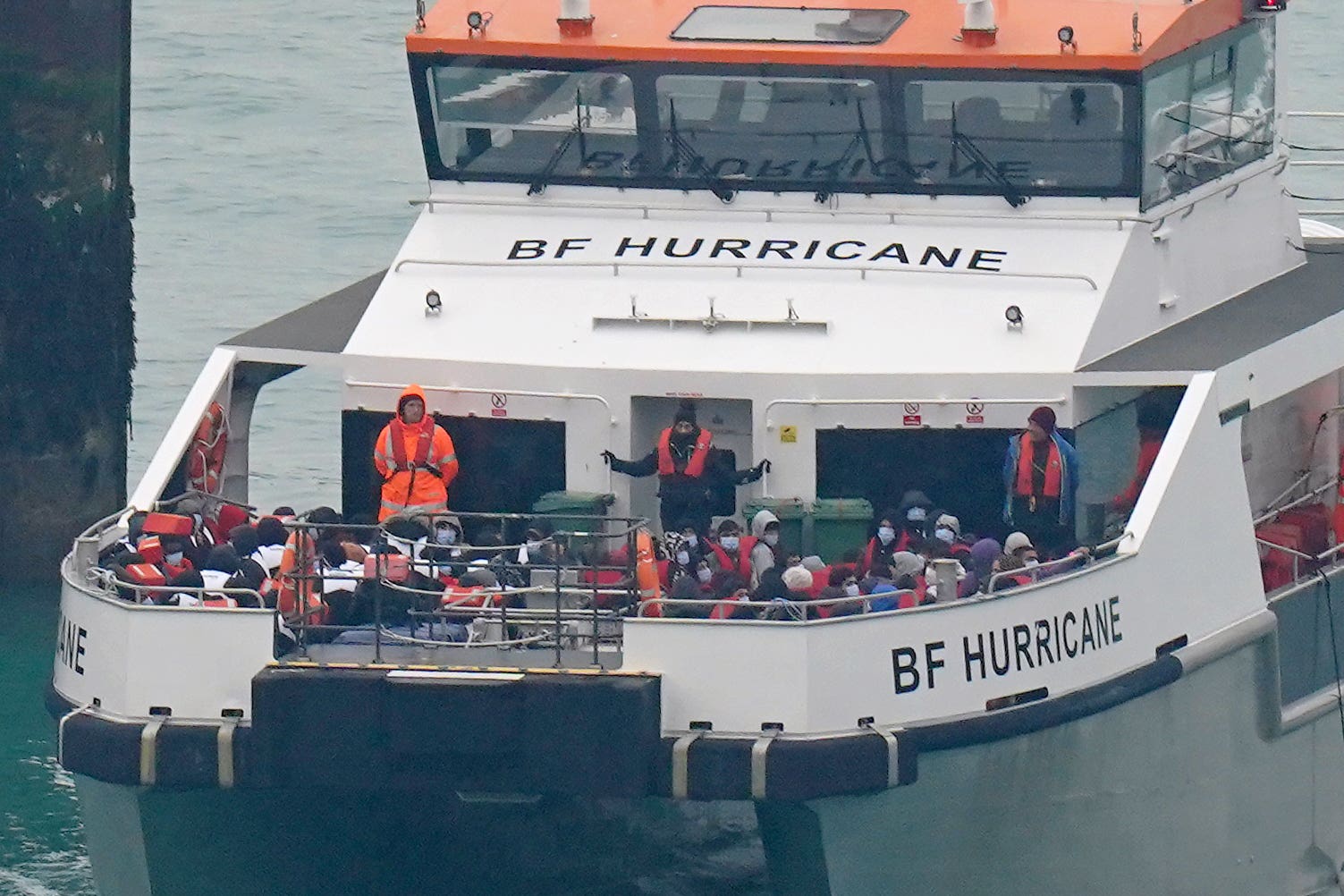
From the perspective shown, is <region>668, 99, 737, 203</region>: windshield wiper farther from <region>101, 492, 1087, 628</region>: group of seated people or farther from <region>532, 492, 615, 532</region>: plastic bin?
<region>101, 492, 1087, 628</region>: group of seated people

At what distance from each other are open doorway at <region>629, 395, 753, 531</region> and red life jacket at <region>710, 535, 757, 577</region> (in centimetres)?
58

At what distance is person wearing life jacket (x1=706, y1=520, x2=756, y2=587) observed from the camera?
1335cm

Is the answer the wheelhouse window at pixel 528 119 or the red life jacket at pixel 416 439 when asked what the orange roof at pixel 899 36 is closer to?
the wheelhouse window at pixel 528 119

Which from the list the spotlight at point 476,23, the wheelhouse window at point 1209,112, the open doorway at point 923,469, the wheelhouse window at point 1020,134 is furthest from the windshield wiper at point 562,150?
the wheelhouse window at point 1209,112

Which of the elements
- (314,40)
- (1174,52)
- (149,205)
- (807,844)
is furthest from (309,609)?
(314,40)

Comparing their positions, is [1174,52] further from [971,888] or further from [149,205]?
[149,205]

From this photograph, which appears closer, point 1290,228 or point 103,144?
point 1290,228

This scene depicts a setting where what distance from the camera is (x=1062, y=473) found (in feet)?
44.5

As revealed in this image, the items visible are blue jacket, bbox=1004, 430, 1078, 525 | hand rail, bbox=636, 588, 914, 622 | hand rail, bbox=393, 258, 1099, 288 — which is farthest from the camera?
hand rail, bbox=393, 258, 1099, 288

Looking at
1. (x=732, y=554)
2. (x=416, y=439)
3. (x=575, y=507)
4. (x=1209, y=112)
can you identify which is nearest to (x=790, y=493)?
(x=732, y=554)

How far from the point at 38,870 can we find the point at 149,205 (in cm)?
1515

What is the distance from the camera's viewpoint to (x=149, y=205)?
1180 inches

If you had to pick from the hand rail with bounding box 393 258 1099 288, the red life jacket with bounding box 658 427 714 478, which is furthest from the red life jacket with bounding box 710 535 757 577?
the hand rail with bounding box 393 258 1099 288

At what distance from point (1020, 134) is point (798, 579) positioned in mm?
3005
